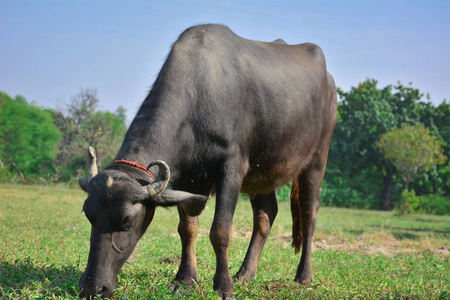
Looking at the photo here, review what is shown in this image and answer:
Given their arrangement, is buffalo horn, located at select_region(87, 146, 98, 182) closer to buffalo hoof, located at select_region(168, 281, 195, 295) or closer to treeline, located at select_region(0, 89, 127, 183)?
buffalo hoof, located at select_region(168, 281, 195, 295)

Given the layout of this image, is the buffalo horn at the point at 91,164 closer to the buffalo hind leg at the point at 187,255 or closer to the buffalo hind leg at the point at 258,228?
the buffalo hind leg at the point at 187,255

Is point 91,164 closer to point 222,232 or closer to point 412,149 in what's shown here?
point 222,232

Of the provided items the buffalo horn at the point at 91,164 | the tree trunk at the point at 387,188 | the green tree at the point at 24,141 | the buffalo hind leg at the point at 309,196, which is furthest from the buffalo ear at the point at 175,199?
the tree trunk at the point at 387,188

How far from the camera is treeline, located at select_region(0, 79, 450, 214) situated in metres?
32.3

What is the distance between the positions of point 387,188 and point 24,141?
28105 mm

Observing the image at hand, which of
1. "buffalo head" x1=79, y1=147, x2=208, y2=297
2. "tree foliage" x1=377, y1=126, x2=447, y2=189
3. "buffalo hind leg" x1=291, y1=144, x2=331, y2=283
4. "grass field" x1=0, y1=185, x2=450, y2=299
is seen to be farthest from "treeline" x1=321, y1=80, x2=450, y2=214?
"buffalo head" x1=79, y1=147, x2=208, y2=297

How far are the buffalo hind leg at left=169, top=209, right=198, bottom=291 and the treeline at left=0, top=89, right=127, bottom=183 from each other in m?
26.1

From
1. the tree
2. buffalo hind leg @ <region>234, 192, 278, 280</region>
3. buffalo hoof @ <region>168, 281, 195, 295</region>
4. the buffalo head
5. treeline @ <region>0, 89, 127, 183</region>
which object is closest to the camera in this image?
the buffalo head

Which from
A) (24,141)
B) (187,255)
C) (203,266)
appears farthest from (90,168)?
(24,141)

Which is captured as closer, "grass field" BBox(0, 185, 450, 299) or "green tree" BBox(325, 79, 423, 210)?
"grass field" BBox(0, 185, 450, 299)

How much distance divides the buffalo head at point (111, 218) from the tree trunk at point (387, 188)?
3404 centimetres

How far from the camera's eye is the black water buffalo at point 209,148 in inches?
132

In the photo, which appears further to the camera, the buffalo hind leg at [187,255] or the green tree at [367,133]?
the green tree at [367,133]

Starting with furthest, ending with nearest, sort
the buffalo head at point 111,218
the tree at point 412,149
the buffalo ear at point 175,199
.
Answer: the tree at point 412,149, the buffalo ear at point 175,199, the buffalo head at point 111,218
